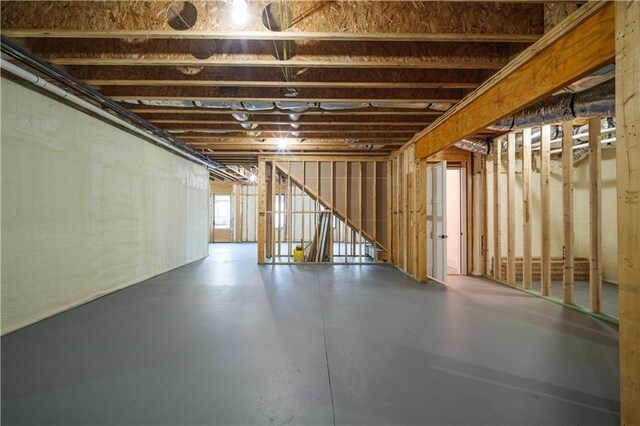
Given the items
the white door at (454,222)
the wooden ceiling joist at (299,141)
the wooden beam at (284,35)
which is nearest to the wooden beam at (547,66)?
the wooden beam at (284,35)

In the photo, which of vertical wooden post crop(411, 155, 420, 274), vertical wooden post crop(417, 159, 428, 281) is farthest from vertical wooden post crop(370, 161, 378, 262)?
vertical wooden post crop(417, 159, 428, 281)

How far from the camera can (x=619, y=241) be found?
4.69 ft

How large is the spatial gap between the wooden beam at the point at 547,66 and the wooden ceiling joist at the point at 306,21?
215mm

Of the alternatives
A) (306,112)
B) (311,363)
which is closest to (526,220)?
(306,112)

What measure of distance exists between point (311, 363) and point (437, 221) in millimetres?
3460

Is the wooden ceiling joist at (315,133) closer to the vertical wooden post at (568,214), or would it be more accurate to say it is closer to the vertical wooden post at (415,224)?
the vertical wooden post at (415,224)

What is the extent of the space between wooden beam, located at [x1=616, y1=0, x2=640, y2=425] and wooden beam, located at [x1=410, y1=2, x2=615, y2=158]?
0.24 m

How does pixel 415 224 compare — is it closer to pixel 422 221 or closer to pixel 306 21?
pixel 422 221

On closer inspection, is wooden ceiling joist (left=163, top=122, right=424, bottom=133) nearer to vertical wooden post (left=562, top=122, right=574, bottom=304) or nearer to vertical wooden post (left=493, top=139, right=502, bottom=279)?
vertical wooden post (left=493, top=139, right=502, bottom=279)

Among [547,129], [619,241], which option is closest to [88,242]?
[619,241]

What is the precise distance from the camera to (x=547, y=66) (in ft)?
6.76

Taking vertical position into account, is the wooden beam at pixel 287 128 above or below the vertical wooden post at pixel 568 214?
above

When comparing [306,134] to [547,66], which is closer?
[547,66]

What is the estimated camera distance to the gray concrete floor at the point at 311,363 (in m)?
1.55
